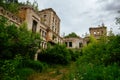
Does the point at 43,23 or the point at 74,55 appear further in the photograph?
the point at 74,55

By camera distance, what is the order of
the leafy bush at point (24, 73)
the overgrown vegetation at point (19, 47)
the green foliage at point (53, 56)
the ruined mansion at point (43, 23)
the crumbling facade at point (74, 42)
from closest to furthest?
the overgrown vegetation at point (19, 47) < the leafy bush at point (24, 73) < the ruined mansion at point (43, 23) < the green foliage at point (53, 56) < the crumbling facade at point (74, 42)

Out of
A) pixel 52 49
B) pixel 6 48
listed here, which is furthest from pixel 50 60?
pixel 6 48

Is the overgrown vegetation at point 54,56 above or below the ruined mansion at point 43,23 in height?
below

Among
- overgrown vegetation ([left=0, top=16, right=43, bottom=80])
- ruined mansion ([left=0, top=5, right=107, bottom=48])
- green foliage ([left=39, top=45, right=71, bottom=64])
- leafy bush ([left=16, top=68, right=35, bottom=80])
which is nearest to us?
overgrown vegetation ([left=0, top=16, right=43, bottom=80])

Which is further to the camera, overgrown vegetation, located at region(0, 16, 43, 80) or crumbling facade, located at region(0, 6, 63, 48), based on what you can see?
crumbling facade, located at region(0, 6, 63, 48)

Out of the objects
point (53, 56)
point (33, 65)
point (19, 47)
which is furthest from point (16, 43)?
point (53, 56)

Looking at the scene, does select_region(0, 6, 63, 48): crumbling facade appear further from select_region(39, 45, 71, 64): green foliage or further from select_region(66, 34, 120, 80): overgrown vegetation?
select_region(66, 34, 120, 80): overgrown vegetation

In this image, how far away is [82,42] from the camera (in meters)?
55.4

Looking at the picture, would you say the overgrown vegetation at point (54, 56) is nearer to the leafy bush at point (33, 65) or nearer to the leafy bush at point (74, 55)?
the leafy bush at point (33, 65)

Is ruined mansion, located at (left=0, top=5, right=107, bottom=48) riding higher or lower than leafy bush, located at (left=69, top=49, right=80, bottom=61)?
higher

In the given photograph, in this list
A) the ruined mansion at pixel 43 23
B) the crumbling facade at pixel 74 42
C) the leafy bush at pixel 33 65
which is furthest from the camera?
the crumbling facade at pixel 74 42

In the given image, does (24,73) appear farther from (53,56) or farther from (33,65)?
(53,56)

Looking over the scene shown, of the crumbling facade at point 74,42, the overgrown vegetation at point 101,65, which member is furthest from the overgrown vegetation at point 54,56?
the crumbling facade at point 74,42

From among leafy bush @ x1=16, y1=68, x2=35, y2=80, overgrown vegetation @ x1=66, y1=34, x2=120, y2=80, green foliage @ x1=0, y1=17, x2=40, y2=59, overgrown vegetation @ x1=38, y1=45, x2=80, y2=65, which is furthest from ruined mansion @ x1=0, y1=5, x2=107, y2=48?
leafy bush @ x1=16, y1=68, x2=35, y2=80
